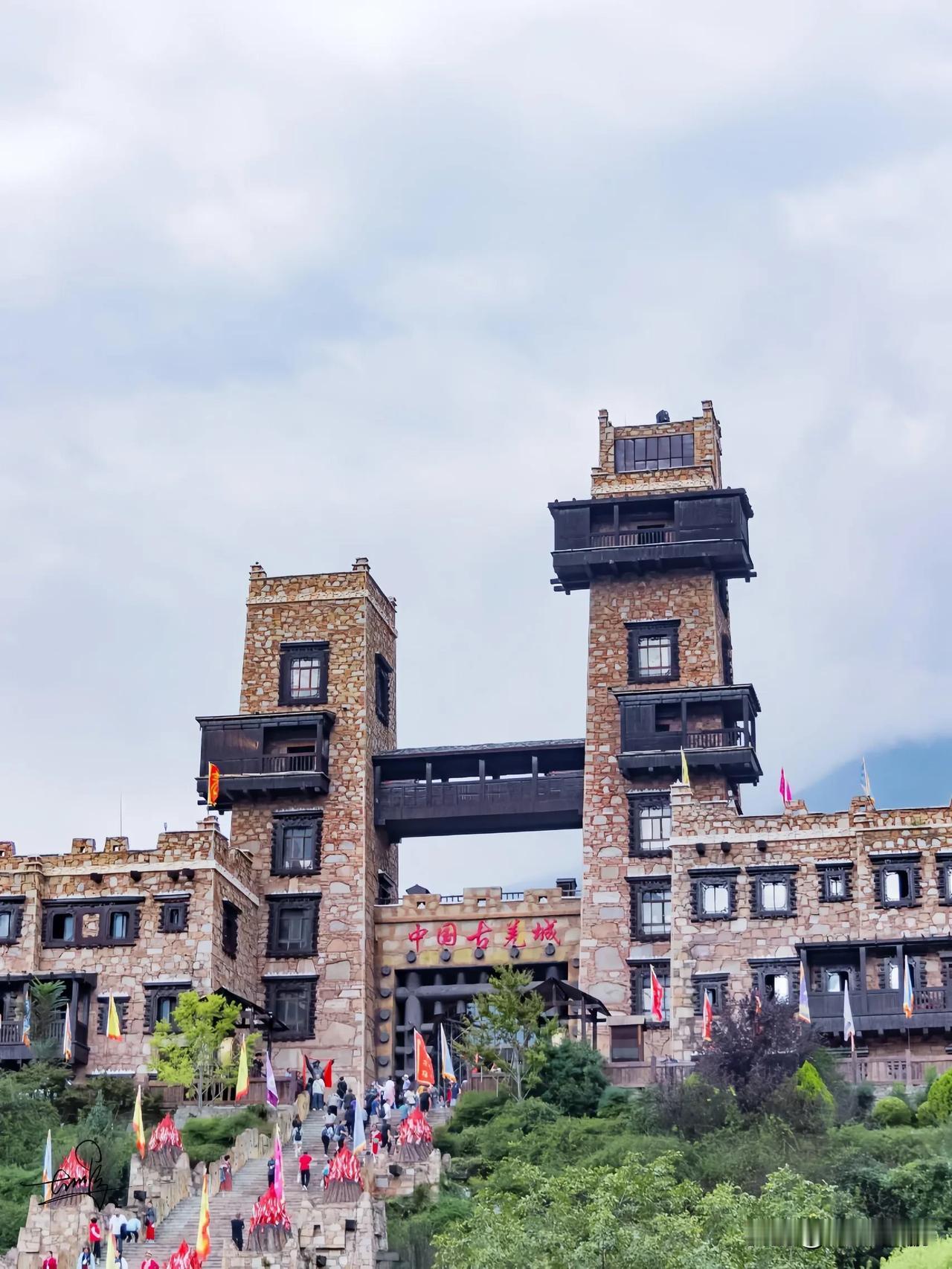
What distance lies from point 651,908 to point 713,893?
421 cm

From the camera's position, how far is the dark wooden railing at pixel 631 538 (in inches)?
3226

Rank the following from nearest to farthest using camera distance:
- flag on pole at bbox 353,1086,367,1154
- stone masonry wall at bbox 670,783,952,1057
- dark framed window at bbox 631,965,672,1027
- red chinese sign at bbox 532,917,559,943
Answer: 1. flag on pole at bbox 353,1086,367,1154
2. stone masonry wall at bbox 670,783,952,1057
3. dark framed window at bbox 631,965,672,1027
4. red chinese sign at bbox 532,917,559,943

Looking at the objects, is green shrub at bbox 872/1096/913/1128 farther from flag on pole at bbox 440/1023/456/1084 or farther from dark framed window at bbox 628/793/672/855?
dark framed window at bbox 628/793/672/855

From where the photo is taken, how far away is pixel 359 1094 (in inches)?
3000

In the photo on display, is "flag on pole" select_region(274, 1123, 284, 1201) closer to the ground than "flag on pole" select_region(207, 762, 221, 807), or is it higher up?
closer to the ground

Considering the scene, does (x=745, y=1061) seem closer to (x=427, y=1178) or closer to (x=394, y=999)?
(x=427, y=1178)

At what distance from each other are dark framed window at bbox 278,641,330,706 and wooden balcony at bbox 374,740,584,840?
3.19 meters

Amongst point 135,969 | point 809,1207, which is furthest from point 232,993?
point 809,1207

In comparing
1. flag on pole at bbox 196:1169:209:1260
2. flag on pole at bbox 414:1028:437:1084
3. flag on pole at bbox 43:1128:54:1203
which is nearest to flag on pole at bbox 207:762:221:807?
flag on pole at bbox 414:1028:437:1084

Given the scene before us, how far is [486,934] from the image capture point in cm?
8012

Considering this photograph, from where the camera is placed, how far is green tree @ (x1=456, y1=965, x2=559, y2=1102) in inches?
2625

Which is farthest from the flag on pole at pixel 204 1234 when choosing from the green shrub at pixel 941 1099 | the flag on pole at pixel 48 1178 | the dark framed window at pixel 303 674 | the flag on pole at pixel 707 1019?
the dark framed window at pixel 303 674

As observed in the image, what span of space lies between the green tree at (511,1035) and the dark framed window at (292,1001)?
10164 millimetres

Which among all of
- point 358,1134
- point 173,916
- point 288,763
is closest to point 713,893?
point 288,763
